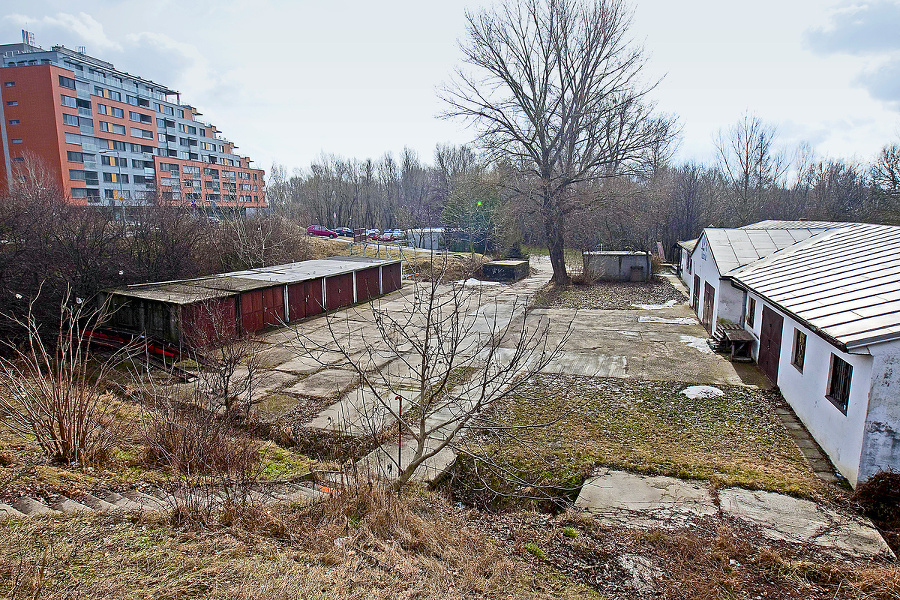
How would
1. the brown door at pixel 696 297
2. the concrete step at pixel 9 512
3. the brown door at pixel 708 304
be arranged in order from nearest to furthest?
the concrete step at pixel 9 512 < the brown door at pixel 708 304 < the brown door at pixel 696 297

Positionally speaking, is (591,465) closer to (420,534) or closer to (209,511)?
(420,534)

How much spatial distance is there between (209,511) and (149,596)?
146 cm

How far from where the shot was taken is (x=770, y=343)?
12.8 metres

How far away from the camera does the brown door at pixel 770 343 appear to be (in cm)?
1213

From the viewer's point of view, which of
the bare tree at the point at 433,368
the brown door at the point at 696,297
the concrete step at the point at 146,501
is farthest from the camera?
the brown door at the point at 696,297

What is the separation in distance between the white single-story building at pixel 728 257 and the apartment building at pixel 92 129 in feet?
110

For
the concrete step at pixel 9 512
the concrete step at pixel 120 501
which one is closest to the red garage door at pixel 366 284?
the concrete step at pixel 120 501

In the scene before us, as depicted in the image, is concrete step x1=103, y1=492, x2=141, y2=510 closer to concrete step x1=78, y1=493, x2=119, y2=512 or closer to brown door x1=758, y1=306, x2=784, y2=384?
concrete step x1=78, y1=493, x2=119, y2=512

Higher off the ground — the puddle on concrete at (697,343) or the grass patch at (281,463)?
the puddle on concrete at (697,343)

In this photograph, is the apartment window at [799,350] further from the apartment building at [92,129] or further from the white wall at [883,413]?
the apartment building at [92,129]

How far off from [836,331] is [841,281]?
314 cm

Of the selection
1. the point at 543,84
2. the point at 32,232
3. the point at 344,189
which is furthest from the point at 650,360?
the point at 344,189

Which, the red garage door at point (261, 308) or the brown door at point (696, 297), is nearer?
the red garage door at point (261, 308)

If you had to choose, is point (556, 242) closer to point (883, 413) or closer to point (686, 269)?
point (686, 269)
